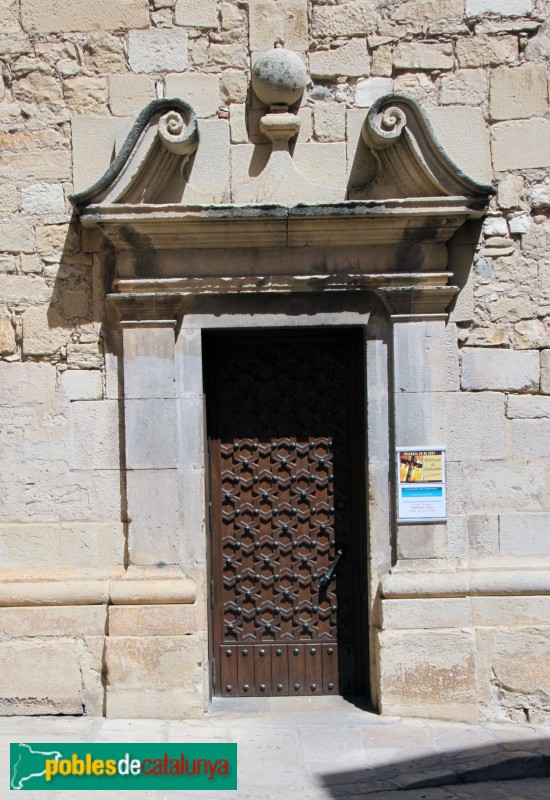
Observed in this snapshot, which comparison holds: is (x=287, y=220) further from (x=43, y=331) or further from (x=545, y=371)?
(x=545, y=371)

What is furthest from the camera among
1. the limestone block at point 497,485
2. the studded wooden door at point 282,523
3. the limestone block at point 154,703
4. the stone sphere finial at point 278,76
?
the studded wooden door at point 282,523

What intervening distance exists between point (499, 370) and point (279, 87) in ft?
6.60

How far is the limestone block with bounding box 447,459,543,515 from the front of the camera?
567 cm

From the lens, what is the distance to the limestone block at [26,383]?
5.64m

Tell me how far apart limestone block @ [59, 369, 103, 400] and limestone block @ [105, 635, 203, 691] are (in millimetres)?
1358

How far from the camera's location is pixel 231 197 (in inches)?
223

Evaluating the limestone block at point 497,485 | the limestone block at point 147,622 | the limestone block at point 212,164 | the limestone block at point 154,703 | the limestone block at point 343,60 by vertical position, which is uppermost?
the limestone block at point 343,60

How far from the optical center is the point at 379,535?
5672 mm

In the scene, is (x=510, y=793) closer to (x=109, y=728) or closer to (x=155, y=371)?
(x=109, y=728)

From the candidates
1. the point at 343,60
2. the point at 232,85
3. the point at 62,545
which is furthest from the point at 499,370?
the point at 62,545

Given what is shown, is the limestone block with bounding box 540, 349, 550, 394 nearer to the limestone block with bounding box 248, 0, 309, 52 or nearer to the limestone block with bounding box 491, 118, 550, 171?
the limestone block with bounding box 491, 118, 550, 171

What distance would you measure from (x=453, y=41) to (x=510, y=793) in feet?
13.2

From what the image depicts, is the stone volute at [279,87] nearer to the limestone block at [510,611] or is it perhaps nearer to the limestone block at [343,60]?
the limestone block at [343,60]

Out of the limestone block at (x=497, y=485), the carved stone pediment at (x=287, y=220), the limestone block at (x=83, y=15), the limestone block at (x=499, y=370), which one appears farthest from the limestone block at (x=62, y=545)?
the limestone block at (x=83, y=15)
